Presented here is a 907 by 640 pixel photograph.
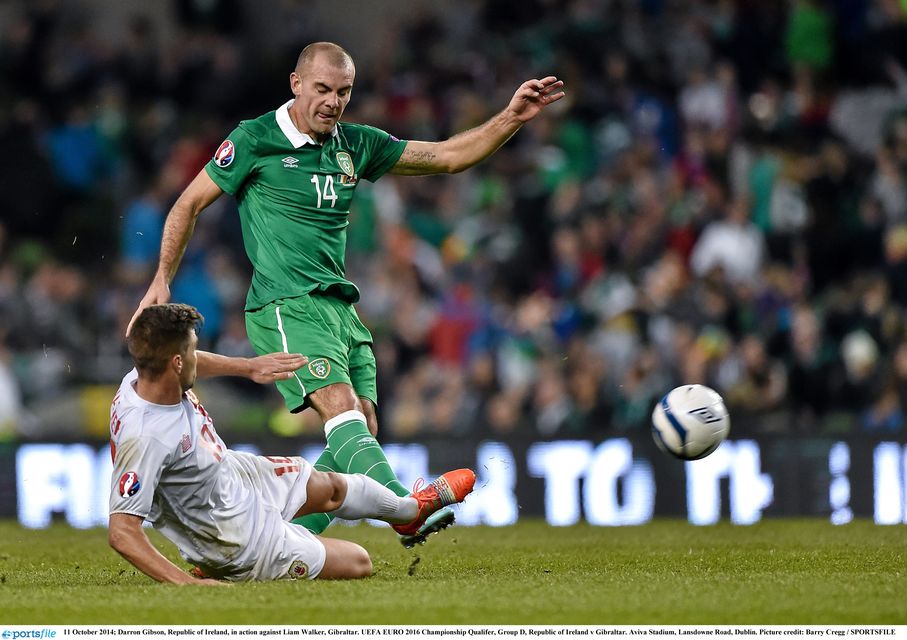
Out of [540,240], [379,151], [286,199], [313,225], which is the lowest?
[313,225]

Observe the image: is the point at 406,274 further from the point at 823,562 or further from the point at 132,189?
the point at 823,562

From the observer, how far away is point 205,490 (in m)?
6.29

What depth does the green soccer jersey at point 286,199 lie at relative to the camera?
7.37 meters

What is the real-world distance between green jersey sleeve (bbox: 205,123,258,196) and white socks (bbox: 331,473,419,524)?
163 centimetres

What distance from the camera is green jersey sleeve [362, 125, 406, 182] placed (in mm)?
7691

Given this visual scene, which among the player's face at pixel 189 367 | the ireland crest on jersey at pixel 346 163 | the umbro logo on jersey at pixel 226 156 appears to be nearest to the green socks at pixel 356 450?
the player's face at pixel 189 367

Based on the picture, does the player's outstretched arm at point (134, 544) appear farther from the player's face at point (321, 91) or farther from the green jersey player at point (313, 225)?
the player's face at point (321, 91)

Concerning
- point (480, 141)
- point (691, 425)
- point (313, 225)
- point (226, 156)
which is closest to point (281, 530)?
point (313, 225)

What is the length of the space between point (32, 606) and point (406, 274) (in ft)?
28.2

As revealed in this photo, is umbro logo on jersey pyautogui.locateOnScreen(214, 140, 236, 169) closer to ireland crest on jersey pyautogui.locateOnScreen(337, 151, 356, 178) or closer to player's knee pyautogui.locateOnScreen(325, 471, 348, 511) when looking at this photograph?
ireland crest on jersey pyautogui.locateOnScreen(337, 151, 356, 178)

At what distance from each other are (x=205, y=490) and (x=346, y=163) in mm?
2032

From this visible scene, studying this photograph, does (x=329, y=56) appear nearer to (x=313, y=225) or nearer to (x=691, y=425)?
(x=313, y=225)
